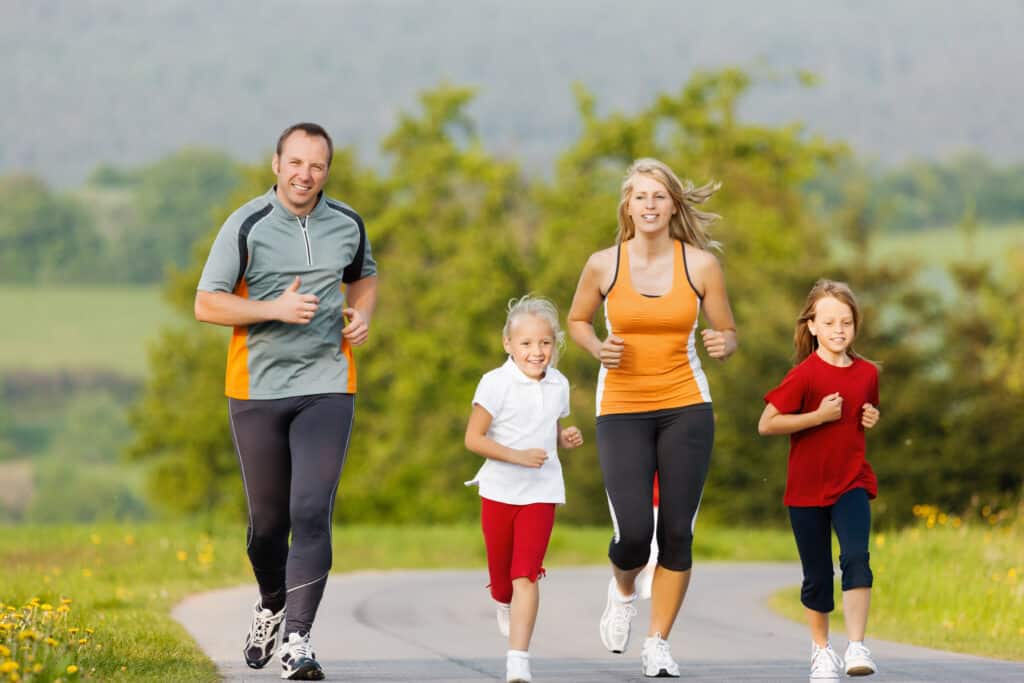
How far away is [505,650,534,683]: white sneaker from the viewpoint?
7.43 meters

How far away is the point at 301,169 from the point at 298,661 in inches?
85.7

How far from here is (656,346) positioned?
8047 millimetres

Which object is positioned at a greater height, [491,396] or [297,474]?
[491,396]

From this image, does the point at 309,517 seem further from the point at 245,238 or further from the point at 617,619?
the point at 617,619

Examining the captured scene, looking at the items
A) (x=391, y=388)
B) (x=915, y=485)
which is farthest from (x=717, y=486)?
(x=391, y=388)

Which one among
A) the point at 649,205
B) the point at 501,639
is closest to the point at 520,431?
the point at 649,205

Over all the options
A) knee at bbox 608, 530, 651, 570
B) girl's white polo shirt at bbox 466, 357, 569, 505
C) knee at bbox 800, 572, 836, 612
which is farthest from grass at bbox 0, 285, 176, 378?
knee at bbox 800, 572, 836, 612

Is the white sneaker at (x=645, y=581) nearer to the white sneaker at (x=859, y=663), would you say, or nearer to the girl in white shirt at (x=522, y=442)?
the girl in white shirt at (x=522, y=442)

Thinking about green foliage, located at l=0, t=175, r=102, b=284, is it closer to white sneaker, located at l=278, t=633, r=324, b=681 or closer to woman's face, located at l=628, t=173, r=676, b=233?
woman's face, located at l=628, t=173, r=676, b=233

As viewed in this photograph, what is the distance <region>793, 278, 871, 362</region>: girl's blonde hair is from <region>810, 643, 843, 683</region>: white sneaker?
4.43 ft

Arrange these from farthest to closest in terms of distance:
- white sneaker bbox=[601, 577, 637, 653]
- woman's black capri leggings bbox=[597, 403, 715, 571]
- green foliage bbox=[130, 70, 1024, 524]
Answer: green foliage bbox=[130, 70, 1024, 524] < white sneaker bbox=[601, 577, 637, 653] < woman's black capri leggings bbox=[597, 403, 715, 571]

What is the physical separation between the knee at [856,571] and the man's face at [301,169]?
2.89 m

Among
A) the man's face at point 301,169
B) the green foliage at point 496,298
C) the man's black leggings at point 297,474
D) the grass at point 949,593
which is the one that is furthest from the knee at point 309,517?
the green foliage at point 496,298

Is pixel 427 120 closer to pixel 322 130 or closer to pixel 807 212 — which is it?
pixel 807 212
